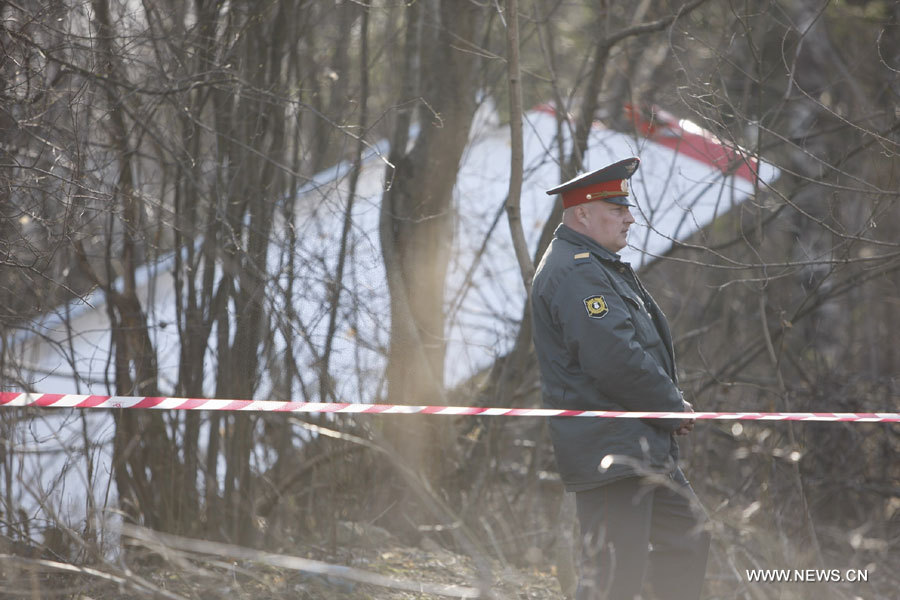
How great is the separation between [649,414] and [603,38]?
3.05 m

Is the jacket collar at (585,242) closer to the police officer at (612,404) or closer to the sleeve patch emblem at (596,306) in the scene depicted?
the police officer at (612,404)

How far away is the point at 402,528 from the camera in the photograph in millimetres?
6043

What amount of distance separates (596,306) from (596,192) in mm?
536

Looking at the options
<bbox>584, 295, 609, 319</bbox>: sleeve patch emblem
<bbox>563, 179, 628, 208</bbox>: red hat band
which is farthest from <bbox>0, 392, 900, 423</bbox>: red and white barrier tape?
<bbox>563, 179, 628, 208</bbox>: red hat band

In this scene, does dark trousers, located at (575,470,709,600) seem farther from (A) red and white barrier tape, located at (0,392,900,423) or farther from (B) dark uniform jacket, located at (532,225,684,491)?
(A) red and white barrier tape, located at (0,392,900,423)

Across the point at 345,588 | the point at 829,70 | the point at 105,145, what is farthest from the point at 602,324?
the point at 829,70

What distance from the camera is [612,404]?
3.56 meters

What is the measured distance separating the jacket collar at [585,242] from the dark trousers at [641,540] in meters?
0.85

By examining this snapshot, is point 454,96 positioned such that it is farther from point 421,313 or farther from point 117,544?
point 117,544

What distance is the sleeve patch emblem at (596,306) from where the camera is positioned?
3.46 m

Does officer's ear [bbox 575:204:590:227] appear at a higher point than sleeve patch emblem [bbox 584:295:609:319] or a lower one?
higher

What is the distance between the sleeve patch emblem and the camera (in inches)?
136

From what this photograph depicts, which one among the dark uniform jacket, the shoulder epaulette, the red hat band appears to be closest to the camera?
the dark uniform jacket

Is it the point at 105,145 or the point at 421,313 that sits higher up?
the point at 105,145
